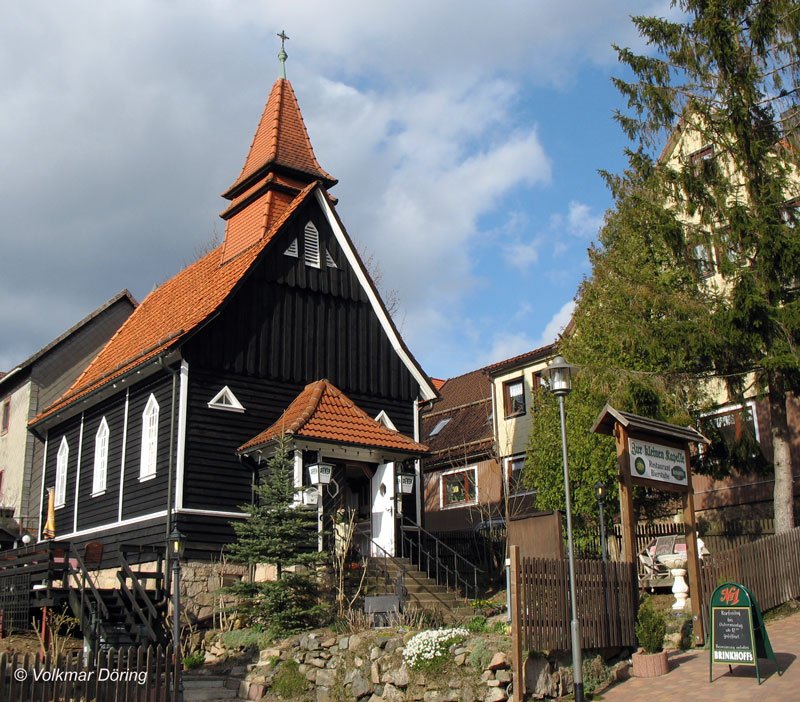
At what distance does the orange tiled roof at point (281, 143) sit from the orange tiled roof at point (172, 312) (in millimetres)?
1351

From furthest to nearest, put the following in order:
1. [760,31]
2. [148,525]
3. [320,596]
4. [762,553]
Answer: [148,525]
[760,31]
[320,596]
[762,553]

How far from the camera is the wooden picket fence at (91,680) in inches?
521

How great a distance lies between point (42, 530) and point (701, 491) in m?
18.2

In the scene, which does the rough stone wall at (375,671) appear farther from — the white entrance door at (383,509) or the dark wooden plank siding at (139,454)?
the dark wooden plank siding at (139,454)

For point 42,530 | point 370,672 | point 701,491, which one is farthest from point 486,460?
point 370,672

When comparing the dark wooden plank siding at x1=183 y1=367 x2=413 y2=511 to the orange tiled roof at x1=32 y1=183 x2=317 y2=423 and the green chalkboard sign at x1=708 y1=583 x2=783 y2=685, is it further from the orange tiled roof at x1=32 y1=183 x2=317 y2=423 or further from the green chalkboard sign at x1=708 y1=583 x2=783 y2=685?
the green chalkboard sign at x1=708 y1=583 x2=783 y2=685

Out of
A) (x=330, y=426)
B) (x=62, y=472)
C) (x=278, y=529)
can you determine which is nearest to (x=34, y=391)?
(x=62, y=472)

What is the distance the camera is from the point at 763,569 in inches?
631

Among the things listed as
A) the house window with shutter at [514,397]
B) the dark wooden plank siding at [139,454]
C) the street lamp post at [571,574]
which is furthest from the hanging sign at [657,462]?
the house window with shutter at [514,397]

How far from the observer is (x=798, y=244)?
18297 millimetres

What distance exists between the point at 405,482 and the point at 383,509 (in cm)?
76

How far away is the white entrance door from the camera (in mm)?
21359

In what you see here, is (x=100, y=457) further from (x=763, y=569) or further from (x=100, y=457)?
(x=763, y=569)

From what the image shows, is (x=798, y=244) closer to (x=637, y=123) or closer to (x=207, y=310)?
(x=637, y=123)
